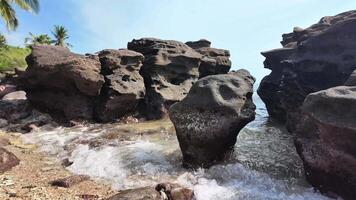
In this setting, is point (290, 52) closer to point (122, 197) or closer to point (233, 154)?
point (233, 154)

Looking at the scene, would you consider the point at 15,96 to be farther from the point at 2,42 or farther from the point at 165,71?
the point at 2,42

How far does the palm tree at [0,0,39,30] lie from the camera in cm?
2678

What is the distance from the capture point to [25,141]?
15117 millimetres

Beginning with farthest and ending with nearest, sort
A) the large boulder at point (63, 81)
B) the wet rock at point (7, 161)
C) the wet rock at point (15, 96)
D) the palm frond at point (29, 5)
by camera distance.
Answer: the palm frond at point (29, 5)
the wet rock at point (15, 96)
the large boulder at point (63, 81)
the wet rock at point (7, 161)

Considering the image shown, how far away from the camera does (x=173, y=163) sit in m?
11.8

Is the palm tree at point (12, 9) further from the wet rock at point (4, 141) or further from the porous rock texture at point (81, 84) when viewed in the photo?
the wet rock at point (4, 141)

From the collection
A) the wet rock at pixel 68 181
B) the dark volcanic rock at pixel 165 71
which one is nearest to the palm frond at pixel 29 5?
the dark volcanic rock at pixel 165 71

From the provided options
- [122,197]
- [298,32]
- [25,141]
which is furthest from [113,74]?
[122,197]

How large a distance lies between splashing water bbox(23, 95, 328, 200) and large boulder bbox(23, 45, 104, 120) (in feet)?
8.30

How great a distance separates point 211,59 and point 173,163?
14.2 meters

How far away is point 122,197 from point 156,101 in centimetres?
1245

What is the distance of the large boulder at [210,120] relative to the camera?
11.5m

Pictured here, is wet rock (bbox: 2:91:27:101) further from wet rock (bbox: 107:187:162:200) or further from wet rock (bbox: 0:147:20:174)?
wet rock (bbox: 107:187:162:200)

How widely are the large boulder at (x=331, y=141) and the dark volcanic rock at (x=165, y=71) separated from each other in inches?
426
